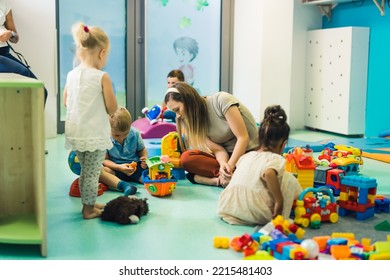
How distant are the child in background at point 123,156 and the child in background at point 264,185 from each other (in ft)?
3.04

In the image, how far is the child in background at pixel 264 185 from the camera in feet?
8.78

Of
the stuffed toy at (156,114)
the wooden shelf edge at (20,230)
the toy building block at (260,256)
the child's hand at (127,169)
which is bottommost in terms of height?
the toy building block at (260,256)

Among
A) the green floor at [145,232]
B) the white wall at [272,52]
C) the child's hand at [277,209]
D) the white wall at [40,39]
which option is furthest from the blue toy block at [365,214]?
the white wall at [40,39]

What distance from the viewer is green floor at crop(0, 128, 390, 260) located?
2.29m

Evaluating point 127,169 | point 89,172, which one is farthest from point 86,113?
point 127,169

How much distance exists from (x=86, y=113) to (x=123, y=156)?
3.40 ft

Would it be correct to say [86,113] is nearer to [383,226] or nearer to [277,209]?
[277,209]

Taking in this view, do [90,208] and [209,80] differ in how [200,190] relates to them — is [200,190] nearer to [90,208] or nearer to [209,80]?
[90,208]

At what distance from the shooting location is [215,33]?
23.6 ft

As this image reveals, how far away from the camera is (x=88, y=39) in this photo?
273 centimetres

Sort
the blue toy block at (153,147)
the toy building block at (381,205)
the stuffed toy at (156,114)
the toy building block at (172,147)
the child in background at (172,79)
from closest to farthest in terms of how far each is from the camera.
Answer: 1. the toy building block at (381,205)
2. the toy building block at (172,147)
3. the blue toy block at (153,147)
4. the child in background at (172,79)
5. the stuffed toy at (156,114)

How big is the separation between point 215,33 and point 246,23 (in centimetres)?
57

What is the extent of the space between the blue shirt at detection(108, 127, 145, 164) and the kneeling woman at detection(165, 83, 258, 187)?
320 mm

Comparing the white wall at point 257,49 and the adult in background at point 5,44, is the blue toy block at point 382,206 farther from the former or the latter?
the white wall at point 257,49
